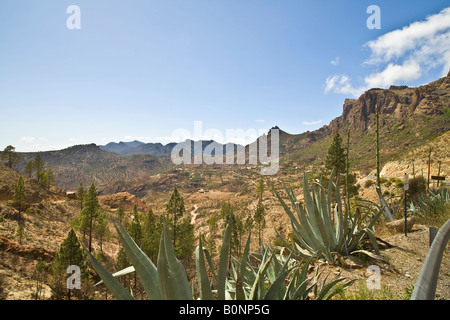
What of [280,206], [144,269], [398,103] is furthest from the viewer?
[398,103]

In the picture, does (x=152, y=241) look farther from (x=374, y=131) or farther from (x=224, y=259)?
(x=374, y=131)

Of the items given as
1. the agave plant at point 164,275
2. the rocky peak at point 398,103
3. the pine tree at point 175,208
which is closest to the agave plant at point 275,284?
the agave plant at point 164,275

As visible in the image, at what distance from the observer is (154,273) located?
172 centimetres

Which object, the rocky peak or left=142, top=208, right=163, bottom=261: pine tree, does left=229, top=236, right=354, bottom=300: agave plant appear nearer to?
left=142, top=208, right=163, bottom=261: pine tree

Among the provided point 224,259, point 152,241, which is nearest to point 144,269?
point 224,259

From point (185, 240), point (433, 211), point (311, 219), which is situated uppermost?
point (311, 219)

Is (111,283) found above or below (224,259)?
below

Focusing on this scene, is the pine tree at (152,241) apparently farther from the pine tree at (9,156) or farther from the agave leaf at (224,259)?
the pine tree at (9,156)

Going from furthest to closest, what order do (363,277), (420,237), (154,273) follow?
(420,237) < (363,277) < (154,273)

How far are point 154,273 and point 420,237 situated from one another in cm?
642

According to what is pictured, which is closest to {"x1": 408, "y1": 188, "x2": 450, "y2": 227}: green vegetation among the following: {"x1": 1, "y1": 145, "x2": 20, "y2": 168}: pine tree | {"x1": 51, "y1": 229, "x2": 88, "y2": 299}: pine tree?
{"x1": 51, "y1": 229, "x2": 88, "y2": 299}: pine tree
